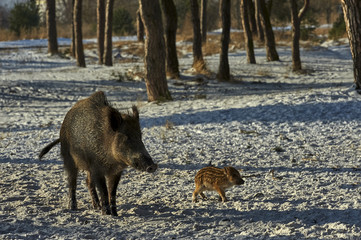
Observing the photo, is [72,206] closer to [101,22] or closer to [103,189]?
[103,189]

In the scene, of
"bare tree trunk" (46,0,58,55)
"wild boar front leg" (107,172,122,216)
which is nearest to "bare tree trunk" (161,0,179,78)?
"bare tree trunk" (46,0,58,55)

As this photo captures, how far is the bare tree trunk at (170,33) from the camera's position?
17.7 m

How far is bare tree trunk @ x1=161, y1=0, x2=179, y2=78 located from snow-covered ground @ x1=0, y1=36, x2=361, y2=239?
995mm

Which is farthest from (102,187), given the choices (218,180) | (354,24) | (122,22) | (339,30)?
(122,22)

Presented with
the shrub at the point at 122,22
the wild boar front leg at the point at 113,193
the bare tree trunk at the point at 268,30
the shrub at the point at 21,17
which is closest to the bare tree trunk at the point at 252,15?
the bare tree trunk at the point at 268,30

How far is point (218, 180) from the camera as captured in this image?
19.9 ft

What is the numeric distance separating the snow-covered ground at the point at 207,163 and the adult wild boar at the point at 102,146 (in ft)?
1.38

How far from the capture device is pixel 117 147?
5.29 m

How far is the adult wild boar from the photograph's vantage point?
525 centimetres

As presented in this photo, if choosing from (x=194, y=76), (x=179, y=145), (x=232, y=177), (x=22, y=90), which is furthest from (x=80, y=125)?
(x=194, y=76)

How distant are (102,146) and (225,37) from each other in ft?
43.8

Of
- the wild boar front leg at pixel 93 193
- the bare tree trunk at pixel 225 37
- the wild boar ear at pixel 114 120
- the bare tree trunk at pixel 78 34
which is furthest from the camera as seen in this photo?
the bare tree trunk at pixel 78 34

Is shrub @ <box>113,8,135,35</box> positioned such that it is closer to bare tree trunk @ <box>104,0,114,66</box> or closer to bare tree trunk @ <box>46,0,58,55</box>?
bare tree trunk @ <box>46,0,58,55</box>

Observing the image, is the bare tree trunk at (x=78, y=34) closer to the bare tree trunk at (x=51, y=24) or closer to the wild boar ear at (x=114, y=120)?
the bare tree trunk at (x=51, y=24)
